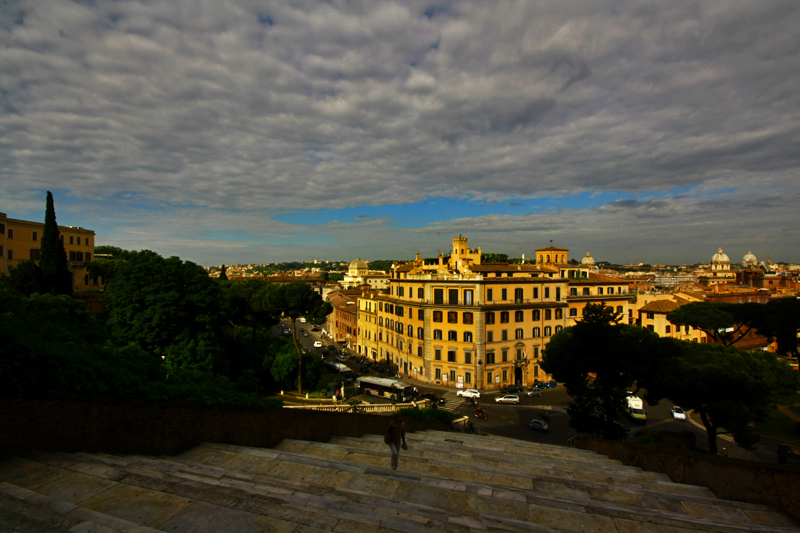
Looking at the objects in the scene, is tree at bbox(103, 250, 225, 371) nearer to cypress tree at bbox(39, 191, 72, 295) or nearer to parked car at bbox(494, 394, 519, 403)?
cypress tree at bbox(39, 191, 72, 295)

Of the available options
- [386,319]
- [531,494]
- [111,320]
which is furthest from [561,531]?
[386,319]

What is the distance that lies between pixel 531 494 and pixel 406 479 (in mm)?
2259

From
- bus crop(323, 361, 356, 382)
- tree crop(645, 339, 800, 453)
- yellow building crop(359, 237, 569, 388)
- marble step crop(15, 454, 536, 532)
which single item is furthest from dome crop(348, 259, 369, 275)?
marble step crop(15, 454, 536, 532)

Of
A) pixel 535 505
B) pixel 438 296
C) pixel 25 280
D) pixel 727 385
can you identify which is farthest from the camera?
pixel 438 296

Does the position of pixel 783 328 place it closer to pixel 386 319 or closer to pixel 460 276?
pixel 460 276

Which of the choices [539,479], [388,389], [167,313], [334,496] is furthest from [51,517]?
[388,389]

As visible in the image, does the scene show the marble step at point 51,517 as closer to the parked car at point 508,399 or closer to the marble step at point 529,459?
the marble step at point 529,459

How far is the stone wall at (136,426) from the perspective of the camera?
5738mm

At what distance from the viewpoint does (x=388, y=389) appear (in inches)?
1438

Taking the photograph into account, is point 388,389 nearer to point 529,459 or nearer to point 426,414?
point 426,414

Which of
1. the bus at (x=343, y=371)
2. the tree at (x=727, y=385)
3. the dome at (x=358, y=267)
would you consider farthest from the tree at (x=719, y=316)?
the dome at (x=358, y=267)

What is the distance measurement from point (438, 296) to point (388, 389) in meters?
11.8

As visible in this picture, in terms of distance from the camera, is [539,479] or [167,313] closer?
[539,479]

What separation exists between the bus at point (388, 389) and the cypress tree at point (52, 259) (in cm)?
2834
